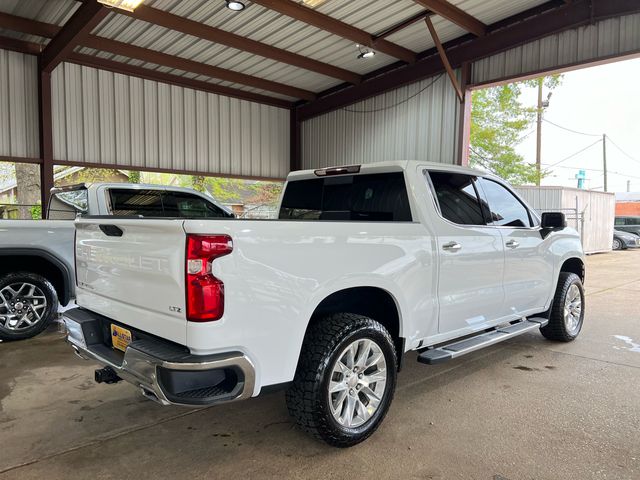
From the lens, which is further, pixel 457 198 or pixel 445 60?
pixel 445 60

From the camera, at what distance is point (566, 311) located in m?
5.04

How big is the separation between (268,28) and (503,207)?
6.69 m

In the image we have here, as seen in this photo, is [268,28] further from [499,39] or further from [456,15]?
[499,39]

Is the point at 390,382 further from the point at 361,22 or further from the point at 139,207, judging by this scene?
the point at 361,22

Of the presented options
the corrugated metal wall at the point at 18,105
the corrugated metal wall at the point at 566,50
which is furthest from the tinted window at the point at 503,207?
the corrugated metal wall at the point at 18,105

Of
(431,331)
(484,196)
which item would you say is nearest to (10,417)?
(431,331)

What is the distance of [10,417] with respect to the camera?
129 inches

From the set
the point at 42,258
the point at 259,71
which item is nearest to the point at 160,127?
the point at 259,71

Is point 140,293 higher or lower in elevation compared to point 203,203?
lower

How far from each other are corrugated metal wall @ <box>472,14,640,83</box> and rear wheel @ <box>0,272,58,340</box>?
8455 millimetres

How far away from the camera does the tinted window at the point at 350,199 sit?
→ 352 cm

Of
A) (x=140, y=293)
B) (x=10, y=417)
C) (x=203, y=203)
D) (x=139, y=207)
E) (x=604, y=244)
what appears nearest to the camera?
(x=140, y=293)

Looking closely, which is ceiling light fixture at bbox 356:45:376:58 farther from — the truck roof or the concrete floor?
the concrete floor

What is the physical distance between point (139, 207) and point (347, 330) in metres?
4.09
